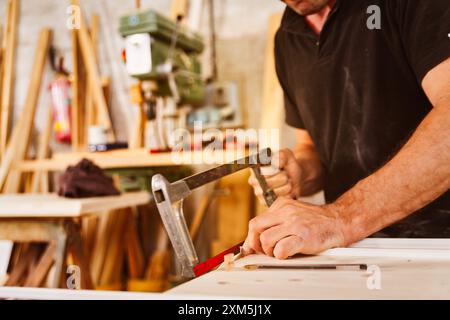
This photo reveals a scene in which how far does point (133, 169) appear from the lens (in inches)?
84.7

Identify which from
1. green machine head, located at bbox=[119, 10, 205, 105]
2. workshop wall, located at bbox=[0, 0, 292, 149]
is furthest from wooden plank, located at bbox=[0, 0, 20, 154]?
green machine head, located at bbox=[119, 10, 205, 105]

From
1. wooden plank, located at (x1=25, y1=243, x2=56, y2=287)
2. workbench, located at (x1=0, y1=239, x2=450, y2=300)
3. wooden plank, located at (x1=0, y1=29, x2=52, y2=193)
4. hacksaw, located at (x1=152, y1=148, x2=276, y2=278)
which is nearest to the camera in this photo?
workbench, located at (x1=0, y1=239, x2=450, y2=300)

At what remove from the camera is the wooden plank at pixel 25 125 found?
265 centimetres

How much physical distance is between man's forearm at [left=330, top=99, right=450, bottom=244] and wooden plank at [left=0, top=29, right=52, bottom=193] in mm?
2302

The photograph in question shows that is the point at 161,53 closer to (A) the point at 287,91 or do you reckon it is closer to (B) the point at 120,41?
(A) the point at 287,91

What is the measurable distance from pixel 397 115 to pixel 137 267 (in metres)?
1.80

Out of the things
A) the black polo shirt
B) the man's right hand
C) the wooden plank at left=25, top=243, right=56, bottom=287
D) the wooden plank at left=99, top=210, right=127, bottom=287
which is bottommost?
the wooden plank at left=99, top=210, right=127, bottom=287

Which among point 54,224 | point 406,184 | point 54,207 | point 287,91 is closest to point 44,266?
point 54,224

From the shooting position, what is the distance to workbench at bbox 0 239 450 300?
54 centimetres

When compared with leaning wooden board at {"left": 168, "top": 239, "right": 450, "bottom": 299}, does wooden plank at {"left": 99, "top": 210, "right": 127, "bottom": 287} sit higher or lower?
lower

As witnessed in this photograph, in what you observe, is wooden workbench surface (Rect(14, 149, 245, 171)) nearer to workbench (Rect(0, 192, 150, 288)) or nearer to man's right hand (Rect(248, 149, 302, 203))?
workbench (Rect(0, 192, 150, 288))

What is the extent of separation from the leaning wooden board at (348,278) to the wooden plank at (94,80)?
6.84 ft

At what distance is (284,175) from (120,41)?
2.00 m

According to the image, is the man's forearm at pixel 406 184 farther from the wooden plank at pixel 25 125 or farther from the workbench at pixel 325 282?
the wooden plank at pixel 25 125
